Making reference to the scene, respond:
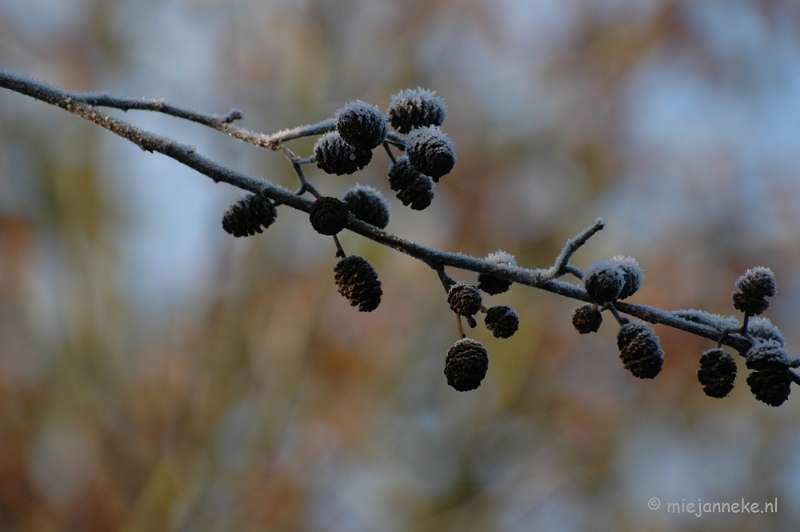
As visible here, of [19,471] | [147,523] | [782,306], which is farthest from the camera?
[782,306]

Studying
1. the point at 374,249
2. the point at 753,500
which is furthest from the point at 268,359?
the point at 753,500

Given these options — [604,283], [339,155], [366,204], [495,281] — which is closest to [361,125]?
[339,155]

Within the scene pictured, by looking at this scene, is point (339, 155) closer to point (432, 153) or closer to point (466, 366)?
point (432, 153)

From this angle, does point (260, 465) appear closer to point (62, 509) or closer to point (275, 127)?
point (62, 509)

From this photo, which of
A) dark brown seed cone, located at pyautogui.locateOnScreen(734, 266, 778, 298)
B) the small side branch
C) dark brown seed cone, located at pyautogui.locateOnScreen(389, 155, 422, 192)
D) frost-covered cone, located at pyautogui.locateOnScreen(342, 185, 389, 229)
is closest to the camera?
the small side branch

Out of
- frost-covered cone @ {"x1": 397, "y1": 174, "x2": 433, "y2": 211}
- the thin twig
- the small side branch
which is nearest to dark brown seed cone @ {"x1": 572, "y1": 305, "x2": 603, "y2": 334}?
the thin twig

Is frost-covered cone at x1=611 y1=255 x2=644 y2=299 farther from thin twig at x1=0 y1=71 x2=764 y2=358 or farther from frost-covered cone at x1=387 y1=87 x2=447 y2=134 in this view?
frost-covered cone at x1=387 y1=87 x2=447 y2=134
